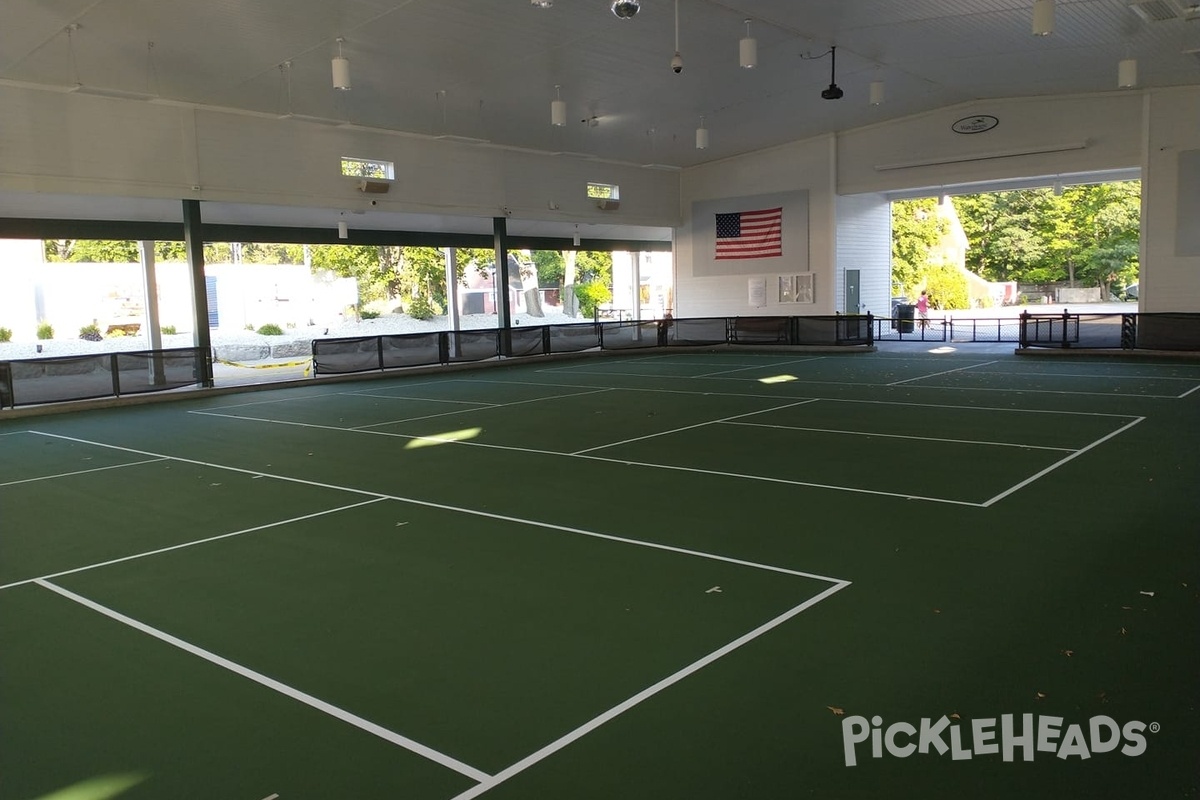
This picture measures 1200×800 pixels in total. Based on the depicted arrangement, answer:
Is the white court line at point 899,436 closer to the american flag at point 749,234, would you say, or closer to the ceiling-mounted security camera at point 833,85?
the ceiling-mounted security camera at point 833,85

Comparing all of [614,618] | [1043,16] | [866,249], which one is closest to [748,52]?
[1043,16]

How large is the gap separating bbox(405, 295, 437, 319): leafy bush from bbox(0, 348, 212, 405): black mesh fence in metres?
19.1

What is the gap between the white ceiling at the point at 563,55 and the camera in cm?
1541

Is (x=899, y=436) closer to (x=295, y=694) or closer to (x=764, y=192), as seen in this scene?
(x=295, y=694)

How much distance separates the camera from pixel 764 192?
3109cm

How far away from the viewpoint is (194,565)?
7.12 m

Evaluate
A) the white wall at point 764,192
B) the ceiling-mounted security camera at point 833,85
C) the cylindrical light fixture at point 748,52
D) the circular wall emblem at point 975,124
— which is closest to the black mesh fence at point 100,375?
the cylindrical light fixture at point 748,52

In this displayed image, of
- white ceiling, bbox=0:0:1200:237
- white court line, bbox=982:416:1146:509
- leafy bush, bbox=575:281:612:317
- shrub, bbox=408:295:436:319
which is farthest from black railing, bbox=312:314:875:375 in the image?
white court line, bbox=982:416:1146:509

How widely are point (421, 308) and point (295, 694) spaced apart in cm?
3643

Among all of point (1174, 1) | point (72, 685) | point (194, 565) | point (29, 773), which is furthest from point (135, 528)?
point (1174, 1)

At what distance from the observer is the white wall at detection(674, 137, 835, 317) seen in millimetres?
29578

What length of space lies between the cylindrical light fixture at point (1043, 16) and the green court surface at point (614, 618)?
5871mm

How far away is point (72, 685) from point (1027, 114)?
87.2 feet

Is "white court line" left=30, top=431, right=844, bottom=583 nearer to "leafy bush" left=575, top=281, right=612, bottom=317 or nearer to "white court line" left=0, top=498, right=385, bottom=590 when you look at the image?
"white court line" left=0, top=498, right=385, bottom=590
